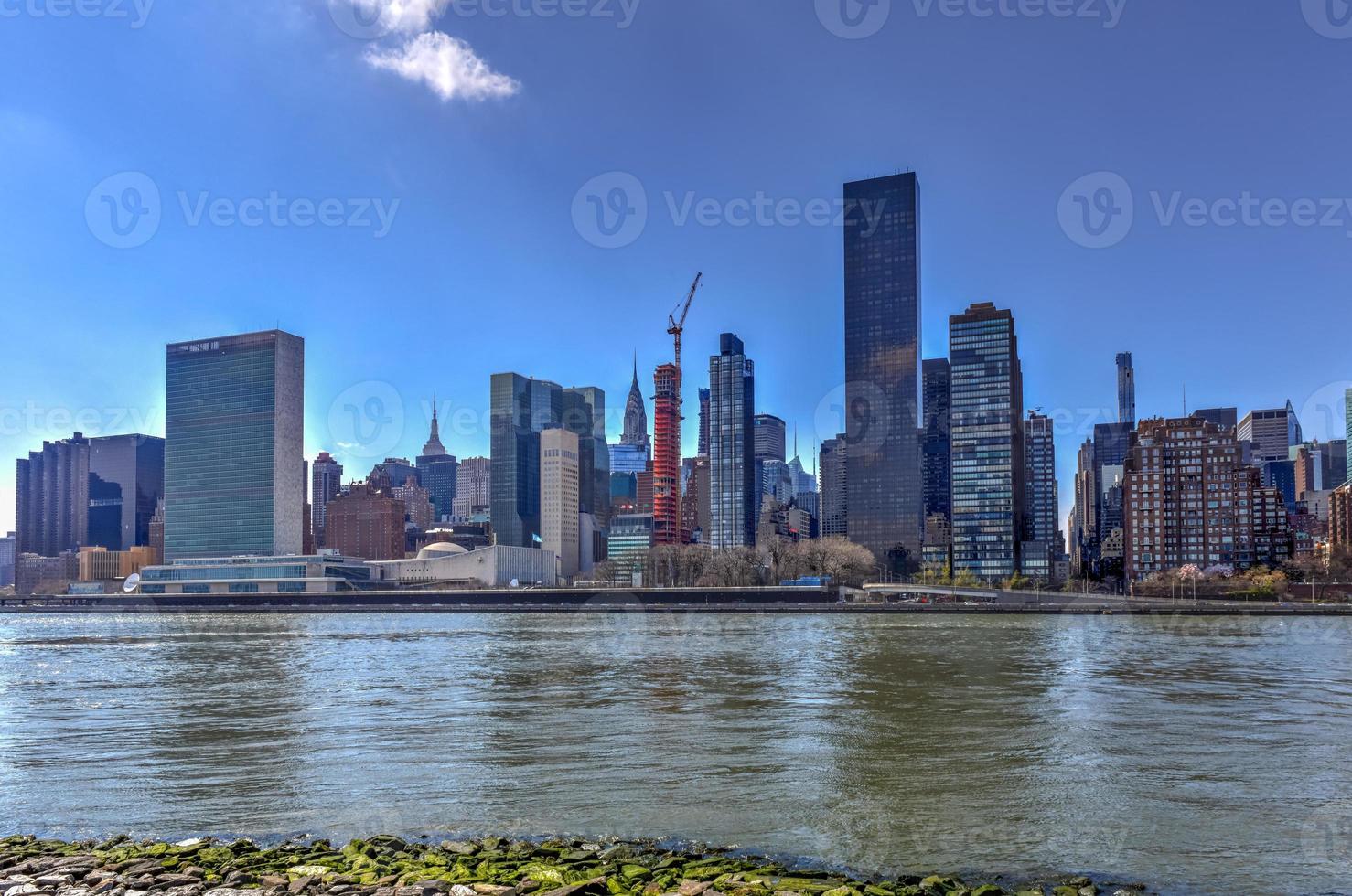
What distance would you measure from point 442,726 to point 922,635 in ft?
194

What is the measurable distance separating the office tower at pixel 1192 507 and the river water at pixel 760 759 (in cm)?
13950

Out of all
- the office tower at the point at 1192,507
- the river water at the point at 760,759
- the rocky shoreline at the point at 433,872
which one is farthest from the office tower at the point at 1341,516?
the rocky shoreline at the point at 433,872

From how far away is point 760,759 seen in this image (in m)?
22.8

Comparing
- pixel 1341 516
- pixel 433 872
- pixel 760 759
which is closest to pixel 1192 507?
pixel 1341 516

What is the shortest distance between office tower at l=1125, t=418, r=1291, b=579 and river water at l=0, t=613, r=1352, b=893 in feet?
458

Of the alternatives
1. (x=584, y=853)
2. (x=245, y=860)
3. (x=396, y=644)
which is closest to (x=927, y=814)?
(x=584, y=853)

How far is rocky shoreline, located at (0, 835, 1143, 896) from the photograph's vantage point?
42.1ft

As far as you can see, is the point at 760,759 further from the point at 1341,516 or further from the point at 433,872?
the point at 1341,516

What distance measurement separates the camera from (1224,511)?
176 m

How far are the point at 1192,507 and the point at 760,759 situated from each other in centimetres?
17951

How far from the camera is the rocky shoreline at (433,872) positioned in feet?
42.1

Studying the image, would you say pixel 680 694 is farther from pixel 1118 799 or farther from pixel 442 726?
pixel 1118 799

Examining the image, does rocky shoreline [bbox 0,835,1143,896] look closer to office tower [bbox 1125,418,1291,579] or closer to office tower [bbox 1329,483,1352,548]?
office tower [bbox 1125,418,1291,579]

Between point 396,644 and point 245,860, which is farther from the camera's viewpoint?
point 396,644
